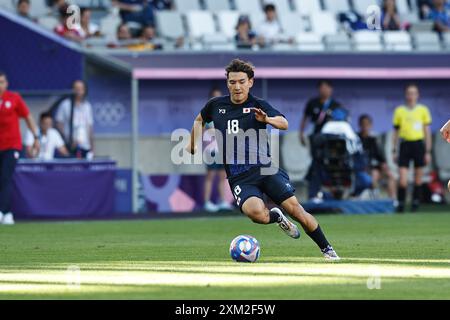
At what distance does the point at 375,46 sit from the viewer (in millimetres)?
27875

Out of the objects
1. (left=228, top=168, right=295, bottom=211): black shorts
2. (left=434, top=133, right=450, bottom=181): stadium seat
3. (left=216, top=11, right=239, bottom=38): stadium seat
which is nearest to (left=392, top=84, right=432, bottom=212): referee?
(left=434, top=133, right=450, bottom=181): stadium seat

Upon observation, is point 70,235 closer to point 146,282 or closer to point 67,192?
point 67,192

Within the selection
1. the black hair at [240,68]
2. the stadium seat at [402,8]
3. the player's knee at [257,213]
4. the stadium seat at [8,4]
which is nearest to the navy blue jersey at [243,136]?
the black hair at [240,68]

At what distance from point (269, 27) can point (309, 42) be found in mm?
996

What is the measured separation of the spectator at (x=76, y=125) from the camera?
24.3 m

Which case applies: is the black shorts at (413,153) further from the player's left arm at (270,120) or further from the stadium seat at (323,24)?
the player's left arm at (270,120)

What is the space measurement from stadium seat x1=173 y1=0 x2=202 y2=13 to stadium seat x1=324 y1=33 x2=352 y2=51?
3.24 m

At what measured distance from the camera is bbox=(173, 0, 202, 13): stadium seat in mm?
28547

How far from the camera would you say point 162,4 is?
28.4 meters

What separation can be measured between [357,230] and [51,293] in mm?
9425

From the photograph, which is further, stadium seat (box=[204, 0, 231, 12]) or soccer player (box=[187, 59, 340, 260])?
stadium seat (box=[204, 0, 231, 12])

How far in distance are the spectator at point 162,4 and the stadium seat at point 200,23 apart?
74 centimetres

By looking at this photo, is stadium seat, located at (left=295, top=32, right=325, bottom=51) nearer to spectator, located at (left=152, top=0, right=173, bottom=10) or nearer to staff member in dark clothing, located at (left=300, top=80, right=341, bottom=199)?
staff member in dark clothing, located at (left=300, top=80, right=341, bottom=199)
